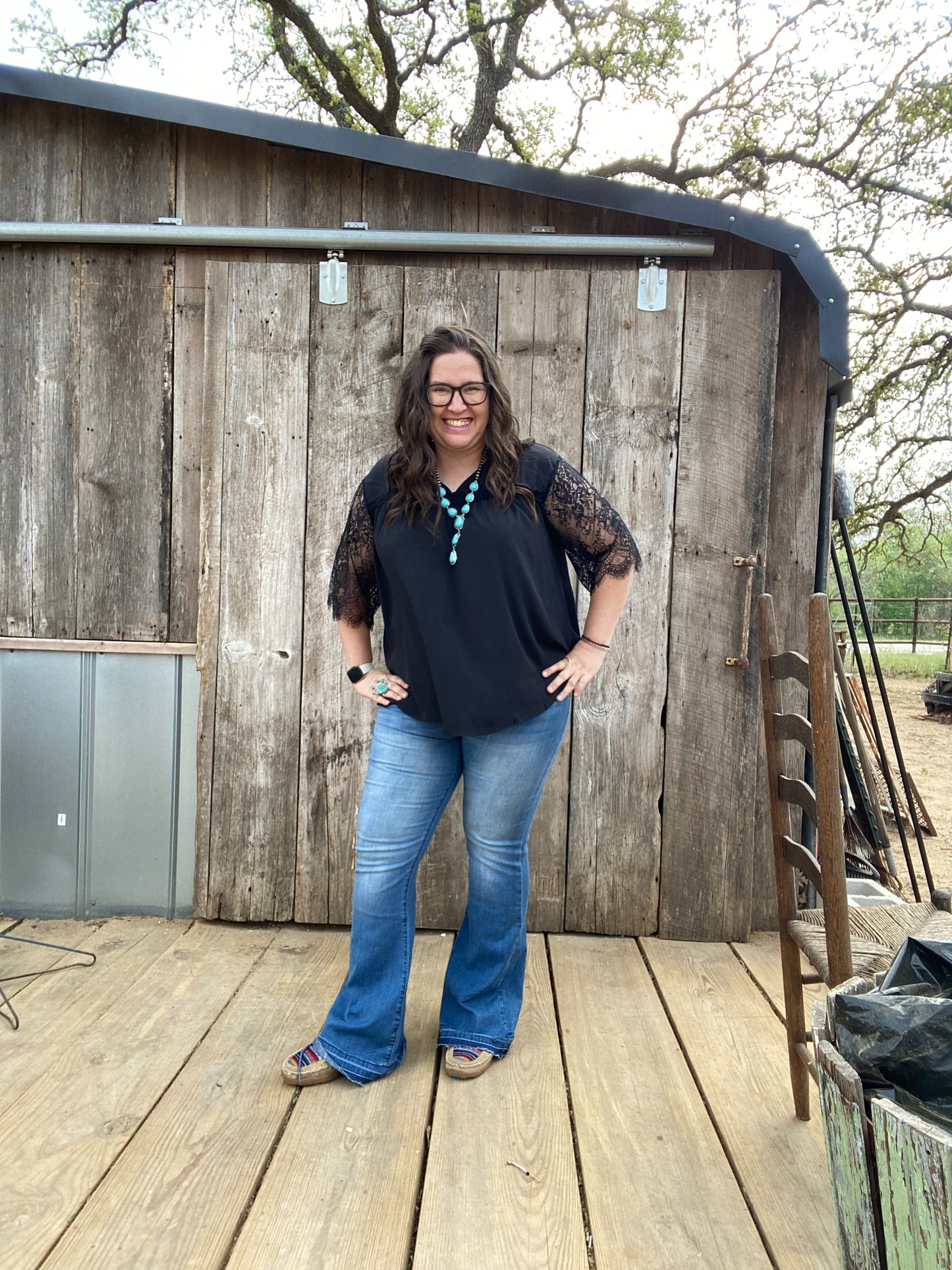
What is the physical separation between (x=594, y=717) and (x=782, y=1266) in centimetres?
159

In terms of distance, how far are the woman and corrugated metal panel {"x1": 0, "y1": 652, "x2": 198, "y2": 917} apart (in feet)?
3.79

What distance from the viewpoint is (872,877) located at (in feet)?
10.9

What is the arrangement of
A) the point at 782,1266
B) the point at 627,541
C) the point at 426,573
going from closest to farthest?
the point at 782,1266 < the point at 426,573 < the point at 627,541

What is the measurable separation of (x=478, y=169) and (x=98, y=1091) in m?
2.64

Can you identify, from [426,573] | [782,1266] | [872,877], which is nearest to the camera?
[782,1266]

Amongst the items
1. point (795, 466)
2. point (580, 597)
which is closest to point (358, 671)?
point (580, 597)

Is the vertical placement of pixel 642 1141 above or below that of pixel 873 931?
below

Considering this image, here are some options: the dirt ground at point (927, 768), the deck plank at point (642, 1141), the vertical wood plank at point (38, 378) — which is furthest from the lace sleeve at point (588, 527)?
the dirt ground at point (927, 768)

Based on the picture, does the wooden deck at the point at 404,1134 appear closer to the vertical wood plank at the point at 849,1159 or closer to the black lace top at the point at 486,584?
the vertical wood plank at the point at 849,1159

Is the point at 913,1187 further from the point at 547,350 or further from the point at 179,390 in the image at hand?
the point at 179,390

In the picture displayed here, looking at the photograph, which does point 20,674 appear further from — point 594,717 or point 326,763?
point 594,717

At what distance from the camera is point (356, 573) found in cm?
209

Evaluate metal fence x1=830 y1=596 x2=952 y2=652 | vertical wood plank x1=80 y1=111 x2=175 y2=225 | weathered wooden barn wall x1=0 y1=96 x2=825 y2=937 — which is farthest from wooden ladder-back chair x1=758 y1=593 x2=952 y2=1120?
metal fence x1=830 y1=596 x2=952 y2=652

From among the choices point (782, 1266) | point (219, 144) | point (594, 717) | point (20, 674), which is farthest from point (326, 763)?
point (219, 144)
